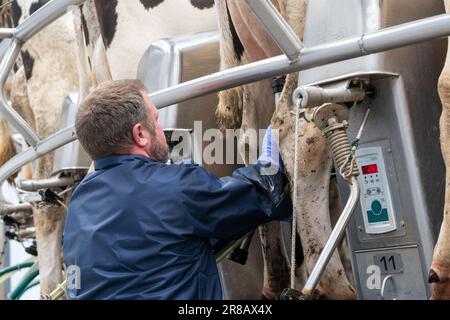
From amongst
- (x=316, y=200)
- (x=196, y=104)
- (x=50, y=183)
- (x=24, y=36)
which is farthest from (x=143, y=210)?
(x=50, y=183)

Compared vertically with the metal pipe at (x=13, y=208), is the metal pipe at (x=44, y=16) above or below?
above

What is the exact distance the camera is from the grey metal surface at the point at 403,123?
9.36ft

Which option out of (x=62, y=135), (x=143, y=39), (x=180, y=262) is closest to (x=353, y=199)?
(x=180, y=262)

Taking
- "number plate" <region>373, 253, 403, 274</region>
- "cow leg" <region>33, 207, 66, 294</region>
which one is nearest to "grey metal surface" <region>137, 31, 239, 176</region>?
"number plate" <region>373, 253, 403, 274</region>

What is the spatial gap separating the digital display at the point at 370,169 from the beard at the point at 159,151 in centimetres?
59

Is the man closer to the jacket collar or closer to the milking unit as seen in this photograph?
the jacket collar

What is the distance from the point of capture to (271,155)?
3066mm

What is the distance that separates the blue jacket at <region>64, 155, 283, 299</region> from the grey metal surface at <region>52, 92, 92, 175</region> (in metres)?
2.32

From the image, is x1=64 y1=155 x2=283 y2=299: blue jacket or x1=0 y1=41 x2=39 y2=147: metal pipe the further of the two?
x1=0 y1=41 x2=39 y2=147: metal pipe

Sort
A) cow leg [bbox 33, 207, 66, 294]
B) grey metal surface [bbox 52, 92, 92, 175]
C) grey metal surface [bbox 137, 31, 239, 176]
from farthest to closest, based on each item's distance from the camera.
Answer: cow leg [bbox 33, 207, 66, 294] → grey metal surface [bbox 52, 92, 92, 175] → grey metal surface [bbox 137, 31, 239, 176]

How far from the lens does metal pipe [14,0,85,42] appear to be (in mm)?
3877

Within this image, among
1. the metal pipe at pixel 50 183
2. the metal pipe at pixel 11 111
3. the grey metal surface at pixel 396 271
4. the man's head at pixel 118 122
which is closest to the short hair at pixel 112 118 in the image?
the man's head at pixel 118 122

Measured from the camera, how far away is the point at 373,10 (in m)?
2.93

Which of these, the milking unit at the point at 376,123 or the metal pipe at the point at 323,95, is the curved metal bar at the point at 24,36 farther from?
the metal pipe at the point at 323,95
